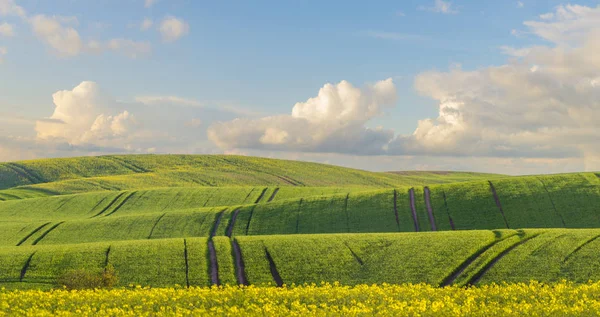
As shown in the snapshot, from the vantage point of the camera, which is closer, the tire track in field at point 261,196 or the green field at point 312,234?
the green field at point 312,234

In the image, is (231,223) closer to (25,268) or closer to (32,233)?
(32,233)

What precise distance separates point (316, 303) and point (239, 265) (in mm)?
25380

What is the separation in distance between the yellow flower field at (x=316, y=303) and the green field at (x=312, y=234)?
16.6 meters

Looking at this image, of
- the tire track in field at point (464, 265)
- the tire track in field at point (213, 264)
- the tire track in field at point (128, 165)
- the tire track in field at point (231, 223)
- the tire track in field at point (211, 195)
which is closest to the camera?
the tire track in field at point (464, 265)

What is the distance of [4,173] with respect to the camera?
169000mm

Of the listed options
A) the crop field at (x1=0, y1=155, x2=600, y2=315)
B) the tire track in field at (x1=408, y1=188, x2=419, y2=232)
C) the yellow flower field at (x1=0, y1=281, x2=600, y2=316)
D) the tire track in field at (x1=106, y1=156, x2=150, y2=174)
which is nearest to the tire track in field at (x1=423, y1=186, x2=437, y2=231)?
the crop field at (x1=0, y1=155, x2=600, y2=315)

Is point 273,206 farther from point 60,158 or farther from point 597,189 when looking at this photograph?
point 60,158

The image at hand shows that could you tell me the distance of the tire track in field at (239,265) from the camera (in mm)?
48594

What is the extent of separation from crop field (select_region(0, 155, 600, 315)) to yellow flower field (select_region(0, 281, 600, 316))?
27 centimetres

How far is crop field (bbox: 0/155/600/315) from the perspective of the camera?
44.4 metres

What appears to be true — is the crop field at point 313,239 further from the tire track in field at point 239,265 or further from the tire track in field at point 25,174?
the tire track in field at point 25,174

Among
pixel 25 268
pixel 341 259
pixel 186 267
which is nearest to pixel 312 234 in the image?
pixel 341 259

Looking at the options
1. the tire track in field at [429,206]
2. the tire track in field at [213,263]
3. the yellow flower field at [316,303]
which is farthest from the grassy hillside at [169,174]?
the yellow flower field at [316,303]

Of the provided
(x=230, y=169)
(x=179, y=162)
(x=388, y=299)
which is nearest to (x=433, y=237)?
(x=388, y=299)
